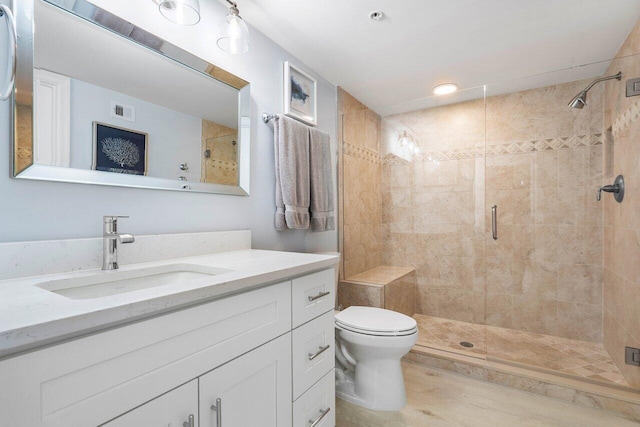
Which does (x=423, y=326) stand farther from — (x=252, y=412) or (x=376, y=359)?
(x=252, y=412)

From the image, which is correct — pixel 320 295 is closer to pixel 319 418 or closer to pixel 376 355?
pixel 319 418

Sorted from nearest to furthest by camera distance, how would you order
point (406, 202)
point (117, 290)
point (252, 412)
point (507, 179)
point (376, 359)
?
point (252, 412) < point (117, 290) < point (376, 359) < point (507, 179) < point (406, 202)

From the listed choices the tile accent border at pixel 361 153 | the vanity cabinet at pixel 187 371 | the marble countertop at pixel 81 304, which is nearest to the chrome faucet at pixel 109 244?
the marble countertop at pixel 81 304

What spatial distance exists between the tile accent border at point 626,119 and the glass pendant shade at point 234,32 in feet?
7.11

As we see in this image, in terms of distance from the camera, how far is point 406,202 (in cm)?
314

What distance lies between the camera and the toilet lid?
1.65 m

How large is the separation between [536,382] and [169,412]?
205 centimetres

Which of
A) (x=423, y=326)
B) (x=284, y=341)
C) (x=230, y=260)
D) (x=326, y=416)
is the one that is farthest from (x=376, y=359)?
(x=423, y=326)

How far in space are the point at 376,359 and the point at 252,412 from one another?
38.7 inches

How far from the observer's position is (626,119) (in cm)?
192

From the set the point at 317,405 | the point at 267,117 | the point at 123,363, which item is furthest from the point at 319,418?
the point at 267,117

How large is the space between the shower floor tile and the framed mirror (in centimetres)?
206

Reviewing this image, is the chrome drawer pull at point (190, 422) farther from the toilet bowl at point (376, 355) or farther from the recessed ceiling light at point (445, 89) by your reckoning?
the recessed ceiling light at point (445, 89)

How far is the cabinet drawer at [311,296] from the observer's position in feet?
3.67
